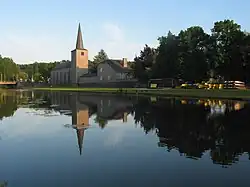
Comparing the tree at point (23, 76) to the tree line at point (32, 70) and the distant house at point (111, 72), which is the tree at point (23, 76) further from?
the distant house at point (111, 72)

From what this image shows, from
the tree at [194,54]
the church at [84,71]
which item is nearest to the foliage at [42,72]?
the church at [84,71]

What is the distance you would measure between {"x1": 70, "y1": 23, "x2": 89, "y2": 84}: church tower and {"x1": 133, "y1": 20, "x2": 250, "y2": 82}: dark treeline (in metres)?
58.6

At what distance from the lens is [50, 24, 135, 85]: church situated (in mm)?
104688

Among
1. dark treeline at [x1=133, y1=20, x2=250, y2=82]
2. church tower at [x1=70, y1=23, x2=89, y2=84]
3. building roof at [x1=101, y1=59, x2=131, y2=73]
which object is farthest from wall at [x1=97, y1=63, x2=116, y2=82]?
dark treeline at [x1=133, y1=20, x2=250, y2=82]

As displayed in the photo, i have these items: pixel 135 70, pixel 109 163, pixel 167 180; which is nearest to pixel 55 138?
pixel 109 163

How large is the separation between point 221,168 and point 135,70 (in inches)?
2714

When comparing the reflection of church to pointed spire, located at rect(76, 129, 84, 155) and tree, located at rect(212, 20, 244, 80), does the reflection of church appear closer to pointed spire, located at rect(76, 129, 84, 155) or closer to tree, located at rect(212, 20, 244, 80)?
pointed spire, located at rect(76, 129, 84, 155)

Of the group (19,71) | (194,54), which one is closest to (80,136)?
(194,54)

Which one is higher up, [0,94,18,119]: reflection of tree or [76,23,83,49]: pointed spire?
[76,23,83,49]: pointed spire

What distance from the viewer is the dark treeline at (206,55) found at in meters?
59.0

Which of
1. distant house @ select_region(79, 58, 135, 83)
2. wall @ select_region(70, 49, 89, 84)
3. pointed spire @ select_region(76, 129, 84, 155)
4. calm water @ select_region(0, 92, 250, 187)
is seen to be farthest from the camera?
wall @ select_region(70, 49, 89, 84)

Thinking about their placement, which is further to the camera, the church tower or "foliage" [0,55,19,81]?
"foliage" [0,55,19,81]

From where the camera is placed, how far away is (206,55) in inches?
2445

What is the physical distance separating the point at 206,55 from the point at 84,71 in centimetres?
7215
